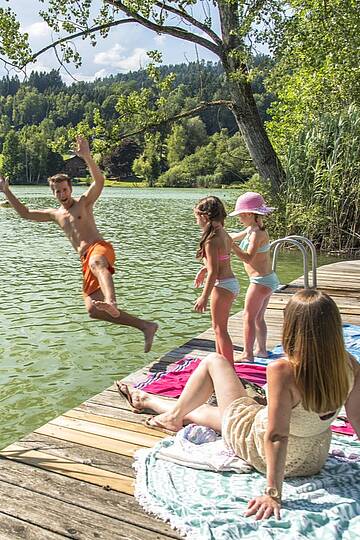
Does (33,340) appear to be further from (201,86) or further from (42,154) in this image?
(42,154)

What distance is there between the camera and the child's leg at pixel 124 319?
241 inches

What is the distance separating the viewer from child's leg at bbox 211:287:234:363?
16.6 ft

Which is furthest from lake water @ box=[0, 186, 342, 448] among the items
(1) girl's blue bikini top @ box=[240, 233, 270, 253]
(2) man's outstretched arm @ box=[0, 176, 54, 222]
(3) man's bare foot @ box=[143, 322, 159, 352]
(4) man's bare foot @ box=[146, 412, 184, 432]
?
(1) girl's blue bikini top @ box=[240, 233, 270, 253]

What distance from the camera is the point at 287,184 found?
15484 mm

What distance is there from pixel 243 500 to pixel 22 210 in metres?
4.41

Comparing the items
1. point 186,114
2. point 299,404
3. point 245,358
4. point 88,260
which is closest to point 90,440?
point 299,404

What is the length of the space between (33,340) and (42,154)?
Answer: 82027 mm

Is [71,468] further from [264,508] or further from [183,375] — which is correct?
[183,375]

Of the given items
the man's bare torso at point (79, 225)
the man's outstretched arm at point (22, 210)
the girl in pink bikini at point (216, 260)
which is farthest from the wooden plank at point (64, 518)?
the man's outstretched arm at point (22, 210)

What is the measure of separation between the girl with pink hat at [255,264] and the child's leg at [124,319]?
3.24ft

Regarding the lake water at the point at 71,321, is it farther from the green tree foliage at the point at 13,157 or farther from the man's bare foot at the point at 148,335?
the green tree foliage at the point at 13,157

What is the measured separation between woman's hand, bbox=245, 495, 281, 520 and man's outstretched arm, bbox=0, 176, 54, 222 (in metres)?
4.33

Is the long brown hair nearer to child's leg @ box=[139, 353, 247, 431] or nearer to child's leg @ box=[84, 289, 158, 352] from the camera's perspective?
child's leg @ box=[139, 353, 247, 431]

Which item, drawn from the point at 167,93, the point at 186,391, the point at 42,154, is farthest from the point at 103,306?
the point at 42,154
